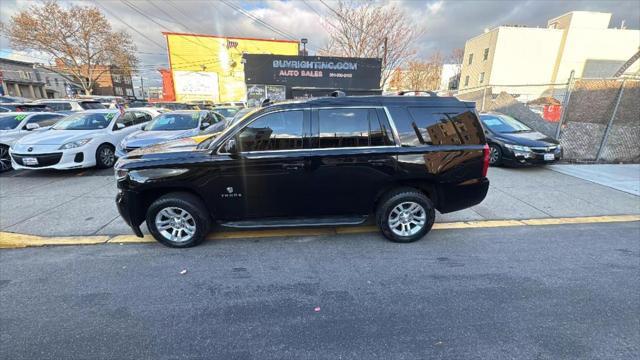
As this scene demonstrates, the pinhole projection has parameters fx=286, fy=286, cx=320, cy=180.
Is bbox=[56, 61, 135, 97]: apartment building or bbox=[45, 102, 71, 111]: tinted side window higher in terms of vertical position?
bbox=[56, 61, 135, 97]: apartment building

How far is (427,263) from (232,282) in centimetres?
221

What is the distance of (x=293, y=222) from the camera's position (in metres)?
3.69

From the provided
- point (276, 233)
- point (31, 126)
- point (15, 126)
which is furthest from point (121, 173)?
point (15, 126)

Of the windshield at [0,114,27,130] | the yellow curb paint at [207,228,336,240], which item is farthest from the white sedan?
the yellow curb paint at [207,228,336,240]

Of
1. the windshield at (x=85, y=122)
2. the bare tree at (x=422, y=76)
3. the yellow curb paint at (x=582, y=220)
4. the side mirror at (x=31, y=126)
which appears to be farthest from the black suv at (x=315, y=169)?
the bare tree at (x=422, y=76)

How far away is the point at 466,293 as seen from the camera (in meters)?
2.81

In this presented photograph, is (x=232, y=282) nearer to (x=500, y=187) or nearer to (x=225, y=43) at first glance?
(x=500, y=187)

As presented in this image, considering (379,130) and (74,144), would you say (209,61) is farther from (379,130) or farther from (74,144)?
(379,130)

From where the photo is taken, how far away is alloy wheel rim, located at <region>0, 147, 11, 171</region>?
23.8 feet

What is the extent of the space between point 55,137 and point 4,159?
1.87 meters

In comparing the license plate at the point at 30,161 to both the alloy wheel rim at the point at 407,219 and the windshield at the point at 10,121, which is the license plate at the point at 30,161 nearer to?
the windshield at the point at 10,121

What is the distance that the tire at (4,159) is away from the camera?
725 cm

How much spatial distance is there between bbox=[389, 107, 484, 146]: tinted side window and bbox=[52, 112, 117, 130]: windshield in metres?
8.12

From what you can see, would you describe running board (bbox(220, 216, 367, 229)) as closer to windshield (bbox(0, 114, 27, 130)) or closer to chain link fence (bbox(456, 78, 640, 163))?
chain link fence (bbox(456, 78, 640, 163))
